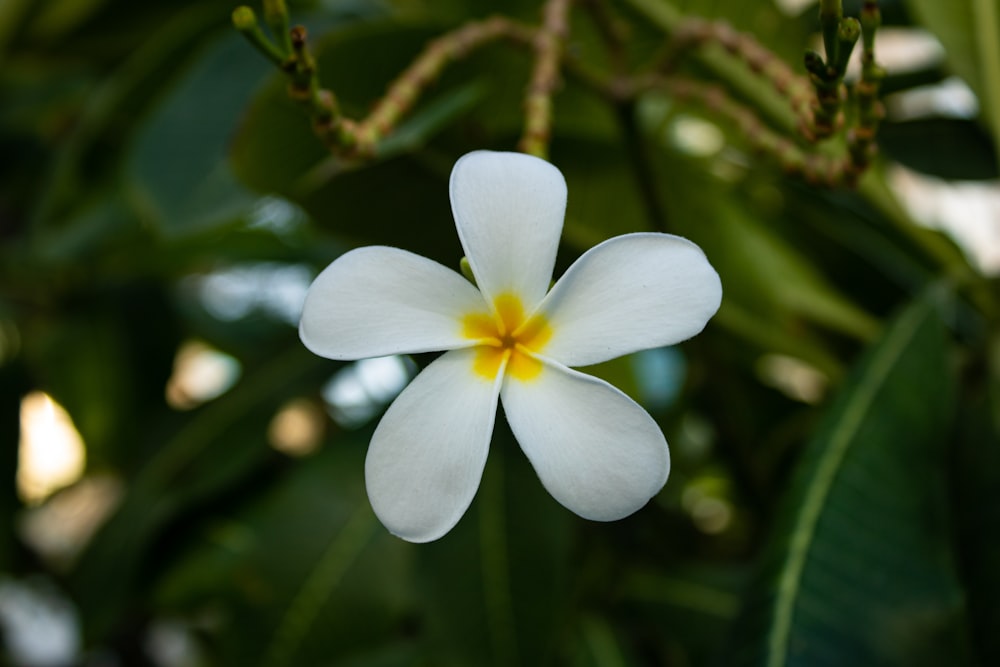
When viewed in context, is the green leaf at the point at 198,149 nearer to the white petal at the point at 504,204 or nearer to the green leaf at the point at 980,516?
the white petal at the point at 504,204

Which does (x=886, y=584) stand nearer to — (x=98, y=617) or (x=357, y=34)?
(x=357, y=34)

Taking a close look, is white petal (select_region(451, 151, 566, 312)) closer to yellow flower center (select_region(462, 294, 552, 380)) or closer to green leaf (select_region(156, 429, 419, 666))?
yellow flower center (select_region(462, 294, 552, 380))

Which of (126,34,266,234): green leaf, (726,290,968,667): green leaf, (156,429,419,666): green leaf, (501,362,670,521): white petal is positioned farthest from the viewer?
(156,429,419,666): green leaf

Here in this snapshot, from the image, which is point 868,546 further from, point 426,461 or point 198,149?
point 198,149

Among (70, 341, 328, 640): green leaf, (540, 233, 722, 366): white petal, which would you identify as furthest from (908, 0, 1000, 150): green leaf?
(70, 341, 328, 640): green leaf

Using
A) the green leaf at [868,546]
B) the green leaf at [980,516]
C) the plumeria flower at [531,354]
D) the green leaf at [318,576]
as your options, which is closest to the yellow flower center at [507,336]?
the plumeria flower at [531,354]

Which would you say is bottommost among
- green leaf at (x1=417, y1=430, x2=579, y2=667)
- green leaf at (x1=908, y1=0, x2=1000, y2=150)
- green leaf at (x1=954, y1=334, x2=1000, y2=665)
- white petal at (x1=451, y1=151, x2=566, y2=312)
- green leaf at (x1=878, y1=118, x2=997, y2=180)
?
green leaf at (x1=417, y1=430, x2=579, y2=667)

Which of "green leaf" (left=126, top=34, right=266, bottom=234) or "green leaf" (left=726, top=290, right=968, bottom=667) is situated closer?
"green leaf" (left=726, top=290, right=968, bottom=667)

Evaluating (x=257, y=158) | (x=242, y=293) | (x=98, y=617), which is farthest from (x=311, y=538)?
(x=242, y=293)
